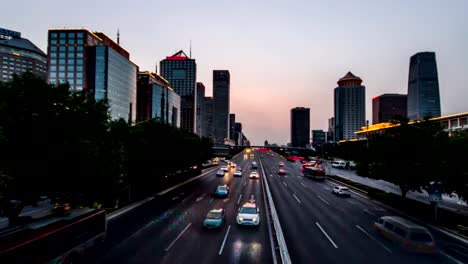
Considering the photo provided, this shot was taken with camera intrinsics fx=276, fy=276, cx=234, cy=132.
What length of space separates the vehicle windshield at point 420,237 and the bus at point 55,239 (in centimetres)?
1957

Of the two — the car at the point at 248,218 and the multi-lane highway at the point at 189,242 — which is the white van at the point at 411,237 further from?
the car at the point at 248,218

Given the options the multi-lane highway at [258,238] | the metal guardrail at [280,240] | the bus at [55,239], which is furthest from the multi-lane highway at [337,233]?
the bus at [55,239]

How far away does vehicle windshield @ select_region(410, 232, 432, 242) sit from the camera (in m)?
17.4

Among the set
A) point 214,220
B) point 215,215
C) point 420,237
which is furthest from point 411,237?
point 215,215

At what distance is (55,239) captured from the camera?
12461 millimetres

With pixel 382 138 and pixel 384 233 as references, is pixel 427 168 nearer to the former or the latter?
pixel 382 138

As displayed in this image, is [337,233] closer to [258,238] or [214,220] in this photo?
[258,238]

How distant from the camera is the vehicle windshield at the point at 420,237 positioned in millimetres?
17438

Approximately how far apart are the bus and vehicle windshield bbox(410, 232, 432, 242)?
19.6m

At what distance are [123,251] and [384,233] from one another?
18.3m

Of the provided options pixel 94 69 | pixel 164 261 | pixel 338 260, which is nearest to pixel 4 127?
pixel 164 261

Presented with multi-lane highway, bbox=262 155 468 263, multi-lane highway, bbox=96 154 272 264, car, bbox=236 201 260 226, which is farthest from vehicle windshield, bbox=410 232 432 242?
car, bbox=236 201 260 226

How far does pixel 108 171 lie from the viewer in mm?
21297

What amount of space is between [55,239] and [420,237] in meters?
20.6
